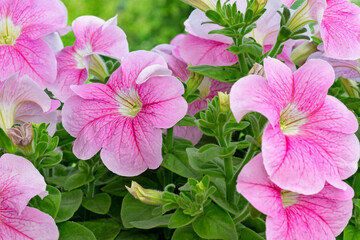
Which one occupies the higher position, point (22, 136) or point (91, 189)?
point (22, 136)

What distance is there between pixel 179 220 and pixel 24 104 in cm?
28

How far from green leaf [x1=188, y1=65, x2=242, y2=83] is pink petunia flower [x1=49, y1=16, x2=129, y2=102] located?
0.39ft

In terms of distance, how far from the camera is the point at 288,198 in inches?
23.5

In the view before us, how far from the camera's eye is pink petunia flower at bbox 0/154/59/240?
600mm

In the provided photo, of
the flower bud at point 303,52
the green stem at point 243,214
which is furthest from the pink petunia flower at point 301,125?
the flower bud at point 303,52

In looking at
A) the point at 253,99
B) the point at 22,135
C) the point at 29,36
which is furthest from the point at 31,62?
the point at 253,99

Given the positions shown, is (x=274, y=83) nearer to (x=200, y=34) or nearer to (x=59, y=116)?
(x=200, y=34)

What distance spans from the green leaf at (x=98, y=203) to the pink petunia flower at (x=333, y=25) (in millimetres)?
357

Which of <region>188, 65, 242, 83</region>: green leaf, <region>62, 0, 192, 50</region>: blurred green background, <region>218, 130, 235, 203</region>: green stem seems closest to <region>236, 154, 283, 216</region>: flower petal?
<region>218, 130, 235, 203</region>: green stem

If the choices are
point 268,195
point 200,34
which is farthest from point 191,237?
point 200,34

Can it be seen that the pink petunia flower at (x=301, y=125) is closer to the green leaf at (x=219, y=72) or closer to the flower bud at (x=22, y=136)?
the green leaf at (x=219, y=72)

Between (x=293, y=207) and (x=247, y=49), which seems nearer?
(x=293, y=207)

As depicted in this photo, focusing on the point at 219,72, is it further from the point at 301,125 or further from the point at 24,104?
the point at 24,104

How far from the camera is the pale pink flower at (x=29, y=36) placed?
0.74 m
